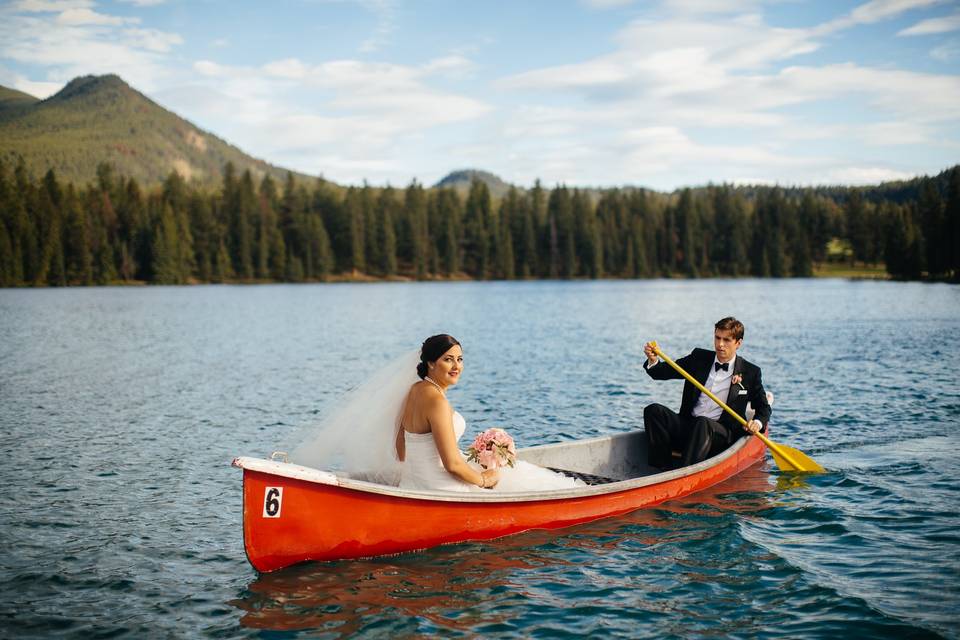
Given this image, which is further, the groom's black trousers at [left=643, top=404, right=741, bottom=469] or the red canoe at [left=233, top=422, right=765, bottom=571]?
the groom's black trousers at [left=643, top=404, right=741, bottom=469]

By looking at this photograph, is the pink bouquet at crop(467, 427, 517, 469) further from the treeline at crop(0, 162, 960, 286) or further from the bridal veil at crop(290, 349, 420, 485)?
the treeline at crop(0, 162, 960, 286)

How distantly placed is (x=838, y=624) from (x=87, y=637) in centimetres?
683

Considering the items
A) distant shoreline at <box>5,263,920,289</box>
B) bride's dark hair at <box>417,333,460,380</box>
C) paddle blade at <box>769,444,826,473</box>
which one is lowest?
paddle blade at <box>769,444,826,473</box>

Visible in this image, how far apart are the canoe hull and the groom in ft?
6.10

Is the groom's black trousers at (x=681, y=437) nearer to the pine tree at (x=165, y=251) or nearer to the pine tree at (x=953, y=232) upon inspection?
the pine tree at (x=953, y=232)

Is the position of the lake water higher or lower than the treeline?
lower

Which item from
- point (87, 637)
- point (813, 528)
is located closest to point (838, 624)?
point (813, 528)

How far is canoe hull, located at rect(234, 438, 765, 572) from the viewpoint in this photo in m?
7.69

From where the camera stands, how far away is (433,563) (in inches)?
335

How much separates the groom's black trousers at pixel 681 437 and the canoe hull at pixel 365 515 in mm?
1698

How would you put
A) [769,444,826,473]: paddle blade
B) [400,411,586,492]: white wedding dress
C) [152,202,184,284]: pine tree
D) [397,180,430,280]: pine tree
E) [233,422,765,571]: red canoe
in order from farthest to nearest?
[397,180,430,280]: pine tree < [152,202,184,284]: pine tree < [769,444,826,473]: paddle blade < [400,411,586,492]: white wedding dress < [233,422,765,571]: red canoe

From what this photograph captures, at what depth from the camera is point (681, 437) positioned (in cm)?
1144

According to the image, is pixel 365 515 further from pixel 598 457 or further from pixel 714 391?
pixel 714 391

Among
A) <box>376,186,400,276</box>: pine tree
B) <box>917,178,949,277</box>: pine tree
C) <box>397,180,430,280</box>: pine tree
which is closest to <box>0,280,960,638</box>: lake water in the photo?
<box>917,178,949,277</box>: pine tree
